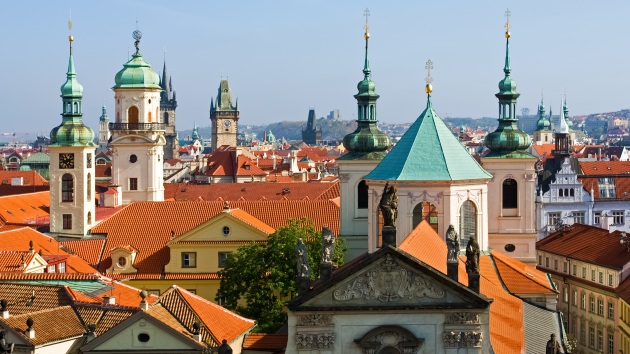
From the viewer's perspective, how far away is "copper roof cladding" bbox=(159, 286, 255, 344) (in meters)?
42.6

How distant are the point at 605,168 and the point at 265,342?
9196 cm

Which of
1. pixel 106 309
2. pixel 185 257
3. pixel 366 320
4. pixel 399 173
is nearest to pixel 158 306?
pixel 106 309

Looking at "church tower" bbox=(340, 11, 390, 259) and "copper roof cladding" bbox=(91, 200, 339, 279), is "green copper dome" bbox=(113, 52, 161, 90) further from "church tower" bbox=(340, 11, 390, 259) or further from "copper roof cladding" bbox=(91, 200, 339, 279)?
"church tower" bbox=(340, 11, 390, 259)

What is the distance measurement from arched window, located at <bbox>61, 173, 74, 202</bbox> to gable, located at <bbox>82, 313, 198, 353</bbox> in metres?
34.2

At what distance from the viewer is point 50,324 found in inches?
1635

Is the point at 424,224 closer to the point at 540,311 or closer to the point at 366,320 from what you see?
the point at 540,311

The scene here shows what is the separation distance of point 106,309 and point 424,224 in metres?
13.5

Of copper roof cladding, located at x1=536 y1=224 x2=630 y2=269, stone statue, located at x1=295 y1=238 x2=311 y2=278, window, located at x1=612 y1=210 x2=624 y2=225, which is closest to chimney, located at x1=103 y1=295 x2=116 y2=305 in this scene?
stone statue, located at x1=295 y1=238 x2=311 y2=278

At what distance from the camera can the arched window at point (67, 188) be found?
73750 mm

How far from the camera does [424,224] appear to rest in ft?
168

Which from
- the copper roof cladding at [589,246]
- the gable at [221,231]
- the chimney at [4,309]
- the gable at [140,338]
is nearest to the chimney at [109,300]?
the chimney at [4,309]

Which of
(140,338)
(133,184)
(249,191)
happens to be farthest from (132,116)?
(140,338)

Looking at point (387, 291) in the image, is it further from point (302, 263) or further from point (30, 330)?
point (30, 330)

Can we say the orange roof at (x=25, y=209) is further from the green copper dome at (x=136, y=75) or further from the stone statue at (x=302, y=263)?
the stone statue at (x=302, y=263)
